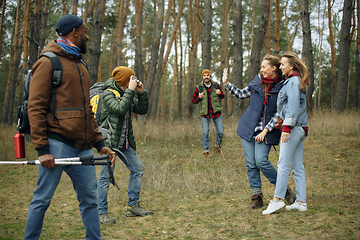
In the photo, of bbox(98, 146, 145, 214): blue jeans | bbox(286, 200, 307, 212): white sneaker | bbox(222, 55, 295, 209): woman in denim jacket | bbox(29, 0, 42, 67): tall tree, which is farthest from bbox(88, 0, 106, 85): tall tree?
bbox(286, 200, 307, 212): white sneaker

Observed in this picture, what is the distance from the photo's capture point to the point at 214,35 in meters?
31.2

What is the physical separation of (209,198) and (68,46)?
362cm

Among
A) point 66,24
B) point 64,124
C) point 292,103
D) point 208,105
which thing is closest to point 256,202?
point 292,103

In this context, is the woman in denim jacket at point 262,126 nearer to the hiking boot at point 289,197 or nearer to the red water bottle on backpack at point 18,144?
the hiking boot at point 289,197

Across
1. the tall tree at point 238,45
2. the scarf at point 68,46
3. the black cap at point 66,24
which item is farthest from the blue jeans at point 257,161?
the tall tree at point 238,45

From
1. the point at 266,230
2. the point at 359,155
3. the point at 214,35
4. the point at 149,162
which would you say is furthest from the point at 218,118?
the point at 214,35

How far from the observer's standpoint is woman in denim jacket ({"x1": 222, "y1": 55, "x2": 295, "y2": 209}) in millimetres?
4195

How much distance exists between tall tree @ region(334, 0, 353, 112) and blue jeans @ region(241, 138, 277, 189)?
1003cm

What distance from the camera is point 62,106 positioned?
104 inches

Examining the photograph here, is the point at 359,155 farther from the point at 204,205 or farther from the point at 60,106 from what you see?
the point at 60,106

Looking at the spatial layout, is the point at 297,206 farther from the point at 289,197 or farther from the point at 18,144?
the point at 18,144

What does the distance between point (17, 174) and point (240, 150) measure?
6046mm

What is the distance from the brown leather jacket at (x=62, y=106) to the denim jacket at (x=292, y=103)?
8.11 feet

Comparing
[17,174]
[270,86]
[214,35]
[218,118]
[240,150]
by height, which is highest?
[214,35]
